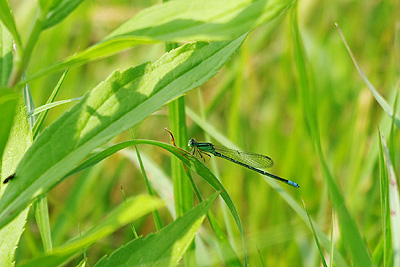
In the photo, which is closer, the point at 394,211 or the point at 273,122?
the point at 394,211

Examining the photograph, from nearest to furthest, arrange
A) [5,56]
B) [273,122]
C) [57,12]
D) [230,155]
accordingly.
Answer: [57,12] → [5,56] → [230,155] → [273,122]

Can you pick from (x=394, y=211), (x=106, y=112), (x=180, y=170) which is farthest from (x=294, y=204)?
(x=106, y=112)

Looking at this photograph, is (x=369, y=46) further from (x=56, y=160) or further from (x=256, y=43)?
(x=56, y=160)

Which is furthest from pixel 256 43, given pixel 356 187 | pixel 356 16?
pixel 356 187

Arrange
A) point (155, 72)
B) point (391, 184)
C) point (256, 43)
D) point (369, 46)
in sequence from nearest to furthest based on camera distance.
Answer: point (155, 72) < point (391, 184) < point (256, 43) < point (369, 46)

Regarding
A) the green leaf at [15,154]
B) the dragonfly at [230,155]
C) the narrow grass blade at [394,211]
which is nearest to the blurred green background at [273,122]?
the dragonfly at [230,155]

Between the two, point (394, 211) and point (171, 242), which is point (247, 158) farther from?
point (171, 242)

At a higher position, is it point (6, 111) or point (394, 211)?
point (6, 111)
